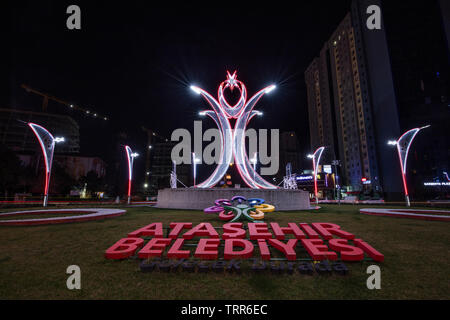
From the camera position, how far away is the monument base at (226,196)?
60.4ft

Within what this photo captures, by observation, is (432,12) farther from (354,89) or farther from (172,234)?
(172,234)

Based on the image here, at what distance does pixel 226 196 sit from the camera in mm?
18438

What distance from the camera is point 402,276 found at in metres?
4.76

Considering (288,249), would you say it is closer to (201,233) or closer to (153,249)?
(201,233)

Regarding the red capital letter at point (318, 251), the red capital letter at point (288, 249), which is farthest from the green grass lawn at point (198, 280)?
the red capital letter at point (288, 249)

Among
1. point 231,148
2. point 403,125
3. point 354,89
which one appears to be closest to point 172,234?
point 231,148

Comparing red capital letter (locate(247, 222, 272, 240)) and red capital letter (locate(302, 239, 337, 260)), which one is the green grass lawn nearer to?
red capital letter (locate(302, 239, 337, 260))

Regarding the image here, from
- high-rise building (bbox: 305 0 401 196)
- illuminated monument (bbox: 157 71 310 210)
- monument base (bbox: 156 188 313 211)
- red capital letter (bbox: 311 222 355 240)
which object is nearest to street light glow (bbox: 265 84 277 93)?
illuminated monument (bbox: 157 71 310 210)

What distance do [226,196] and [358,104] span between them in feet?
255

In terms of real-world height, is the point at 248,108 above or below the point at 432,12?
below

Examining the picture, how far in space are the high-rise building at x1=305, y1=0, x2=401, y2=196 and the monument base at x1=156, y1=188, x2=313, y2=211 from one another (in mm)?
53247

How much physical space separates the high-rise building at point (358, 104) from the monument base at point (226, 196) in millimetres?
53247
